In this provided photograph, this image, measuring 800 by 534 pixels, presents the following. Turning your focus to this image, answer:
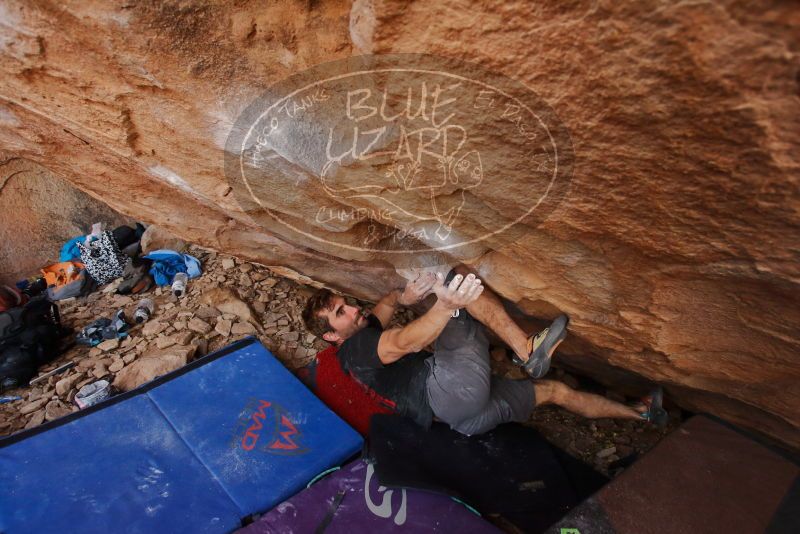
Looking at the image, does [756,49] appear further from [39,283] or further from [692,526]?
[39,283]

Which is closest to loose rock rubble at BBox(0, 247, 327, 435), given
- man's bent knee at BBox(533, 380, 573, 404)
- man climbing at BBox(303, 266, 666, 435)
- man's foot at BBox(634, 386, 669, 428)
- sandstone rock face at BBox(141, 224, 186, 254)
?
sandstone rock face at BBox(141, 224, 186, 254)

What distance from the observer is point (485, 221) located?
1746mm

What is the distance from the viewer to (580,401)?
106 inches

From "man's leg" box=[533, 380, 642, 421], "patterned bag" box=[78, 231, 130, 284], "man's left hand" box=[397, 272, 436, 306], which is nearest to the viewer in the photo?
"man's left hand" box=[397, 272, 436, 306]

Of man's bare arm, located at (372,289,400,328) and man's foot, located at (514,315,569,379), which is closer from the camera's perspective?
man's foot, located at (514,315,569,379)

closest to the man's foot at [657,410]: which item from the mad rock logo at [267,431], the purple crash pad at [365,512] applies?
the purple crash pad at [365,512]

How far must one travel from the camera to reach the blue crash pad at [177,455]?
213 cm

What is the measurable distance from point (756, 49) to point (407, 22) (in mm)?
715

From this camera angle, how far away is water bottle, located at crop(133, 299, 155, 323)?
3.55m

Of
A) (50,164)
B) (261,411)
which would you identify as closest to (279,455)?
(261,411)

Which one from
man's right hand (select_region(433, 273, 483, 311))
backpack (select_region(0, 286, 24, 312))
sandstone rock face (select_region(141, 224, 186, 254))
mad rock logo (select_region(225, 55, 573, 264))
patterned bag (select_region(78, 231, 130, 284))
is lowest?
backpack (select_region(0, 286, 24, 312))

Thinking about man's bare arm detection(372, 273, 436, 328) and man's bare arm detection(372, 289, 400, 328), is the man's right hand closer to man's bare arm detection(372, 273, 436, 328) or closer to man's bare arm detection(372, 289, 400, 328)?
man's bare arm detection(372, 273, 436, 328)

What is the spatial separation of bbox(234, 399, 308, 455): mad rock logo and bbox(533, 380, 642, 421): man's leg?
1.43 metres

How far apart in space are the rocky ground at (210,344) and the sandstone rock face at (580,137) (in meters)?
0.62
